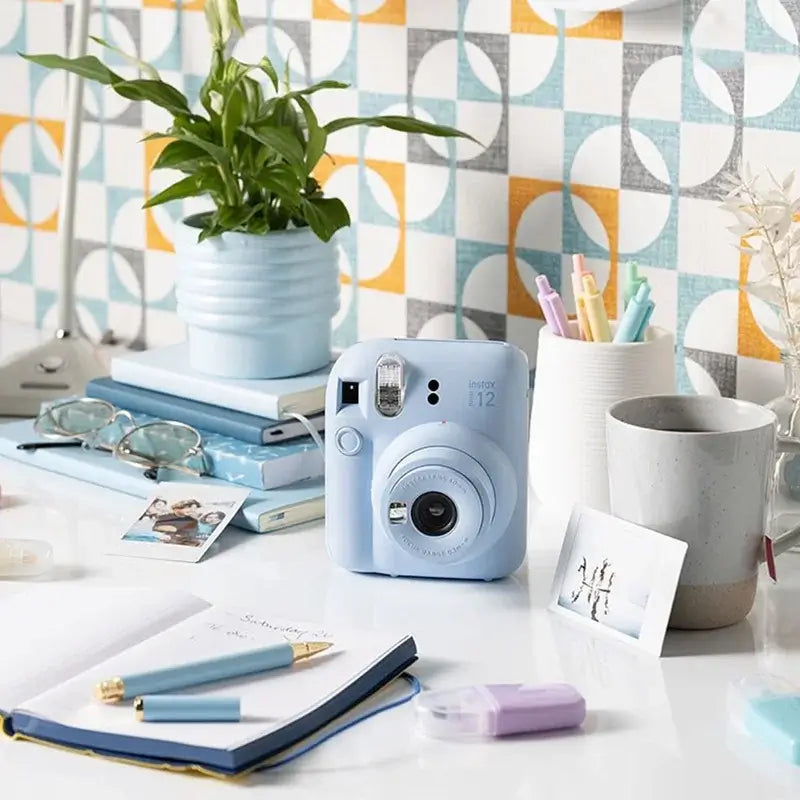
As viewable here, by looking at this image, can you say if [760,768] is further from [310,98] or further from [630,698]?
[310,98]

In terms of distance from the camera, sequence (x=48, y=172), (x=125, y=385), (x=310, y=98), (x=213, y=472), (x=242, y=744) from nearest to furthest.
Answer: (x=242, y=744) < (x=213, y=472) < (x=125, y=385) < (x=310, y=98) < (x=48, y=172)

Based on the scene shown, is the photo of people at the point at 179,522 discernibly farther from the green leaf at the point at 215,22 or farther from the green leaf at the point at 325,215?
the green leaf at the point at 215,22

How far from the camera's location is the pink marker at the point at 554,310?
4.20 feet

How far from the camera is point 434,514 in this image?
3.79ft

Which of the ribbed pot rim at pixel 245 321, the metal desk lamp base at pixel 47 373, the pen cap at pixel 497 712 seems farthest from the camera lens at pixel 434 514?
the metal desk lamp base at pixel 47 373

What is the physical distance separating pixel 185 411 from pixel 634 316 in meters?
0.41

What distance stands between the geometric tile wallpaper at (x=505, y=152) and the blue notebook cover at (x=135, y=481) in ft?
1.09

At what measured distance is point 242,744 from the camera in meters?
0.87

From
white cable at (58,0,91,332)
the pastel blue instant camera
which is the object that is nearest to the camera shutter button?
the pastel blue instant camera

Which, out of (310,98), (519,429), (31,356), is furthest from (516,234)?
(31,356)

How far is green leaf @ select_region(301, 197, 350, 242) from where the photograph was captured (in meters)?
1.39

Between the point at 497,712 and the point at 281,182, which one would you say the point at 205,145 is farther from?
the point at 497,712

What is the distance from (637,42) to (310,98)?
1.32ft

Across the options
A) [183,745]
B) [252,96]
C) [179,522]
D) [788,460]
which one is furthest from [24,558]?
[788,460]
